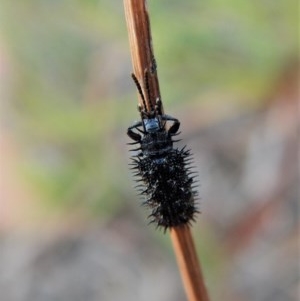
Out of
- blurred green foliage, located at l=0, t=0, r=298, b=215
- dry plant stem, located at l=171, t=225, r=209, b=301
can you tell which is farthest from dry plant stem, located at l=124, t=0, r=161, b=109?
blurred green foliage, located at l=0, t=0, r=298, b=215

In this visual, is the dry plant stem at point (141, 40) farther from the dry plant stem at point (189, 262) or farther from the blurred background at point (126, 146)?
the blurred background at point (126, 146)

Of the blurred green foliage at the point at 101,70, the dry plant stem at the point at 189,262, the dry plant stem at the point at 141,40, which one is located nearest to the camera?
the dry plant stem at the point at 141,40

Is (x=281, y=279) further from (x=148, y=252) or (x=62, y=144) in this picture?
(x=62, y=144)

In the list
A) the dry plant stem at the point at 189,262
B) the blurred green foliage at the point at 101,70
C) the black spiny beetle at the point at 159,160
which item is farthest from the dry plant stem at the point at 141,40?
the blurred green foliage at the point at 101,70

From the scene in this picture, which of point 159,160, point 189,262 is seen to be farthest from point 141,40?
point 189,262

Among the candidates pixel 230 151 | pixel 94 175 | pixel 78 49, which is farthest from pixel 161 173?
pixel 230 151
